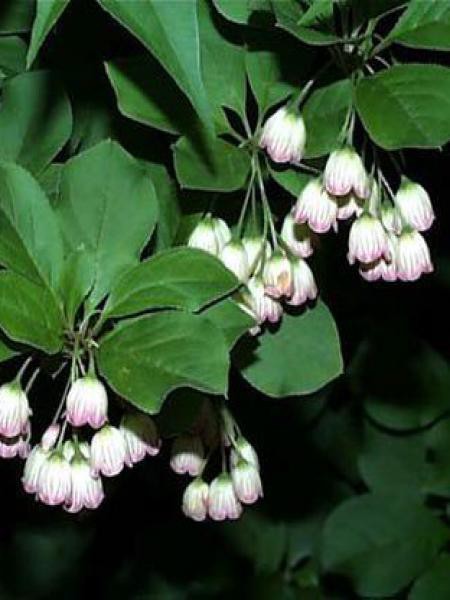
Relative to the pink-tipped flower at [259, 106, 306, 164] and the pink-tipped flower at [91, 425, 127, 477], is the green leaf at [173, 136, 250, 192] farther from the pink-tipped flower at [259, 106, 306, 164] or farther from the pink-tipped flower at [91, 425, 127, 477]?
the pink-tipped flower at [91, 425, 127, 477]

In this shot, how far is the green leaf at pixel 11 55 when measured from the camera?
5.23ft

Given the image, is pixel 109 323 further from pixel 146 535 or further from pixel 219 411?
pixel 146 535

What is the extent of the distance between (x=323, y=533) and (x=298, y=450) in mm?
238

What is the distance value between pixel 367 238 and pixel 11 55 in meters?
0.46

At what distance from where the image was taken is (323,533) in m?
2.56

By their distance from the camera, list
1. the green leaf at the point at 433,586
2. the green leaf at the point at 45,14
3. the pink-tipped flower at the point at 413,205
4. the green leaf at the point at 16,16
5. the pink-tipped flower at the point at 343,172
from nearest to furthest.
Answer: the green leaf at the point at 45,14
the pink-tipped flower at the point at 343,172
the pink-tipped flower at the point at 413,205
the green leaf at the point at 16,16
the green leaf at the point at 433,586

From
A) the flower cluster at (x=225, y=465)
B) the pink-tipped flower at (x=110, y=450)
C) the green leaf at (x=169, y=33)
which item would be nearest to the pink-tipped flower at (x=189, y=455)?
the flower cluster at (x=225, y=465)

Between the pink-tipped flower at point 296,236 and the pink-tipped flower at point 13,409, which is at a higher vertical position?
the pink-tipped flower at point 296,236

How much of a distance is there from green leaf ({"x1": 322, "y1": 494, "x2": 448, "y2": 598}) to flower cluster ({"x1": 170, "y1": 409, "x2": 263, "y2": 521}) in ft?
3.04

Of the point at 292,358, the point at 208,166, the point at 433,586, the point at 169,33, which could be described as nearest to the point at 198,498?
the point at 292,358

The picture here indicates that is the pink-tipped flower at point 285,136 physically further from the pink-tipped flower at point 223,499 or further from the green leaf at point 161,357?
the pink-tipped flower at point 223,499

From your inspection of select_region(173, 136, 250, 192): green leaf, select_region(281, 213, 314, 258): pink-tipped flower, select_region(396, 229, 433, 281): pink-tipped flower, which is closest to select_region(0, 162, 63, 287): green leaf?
select_region(173, 136, 250, 192): green leaf

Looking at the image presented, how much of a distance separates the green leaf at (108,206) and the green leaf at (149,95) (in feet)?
0.17

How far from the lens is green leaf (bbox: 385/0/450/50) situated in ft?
4.35
